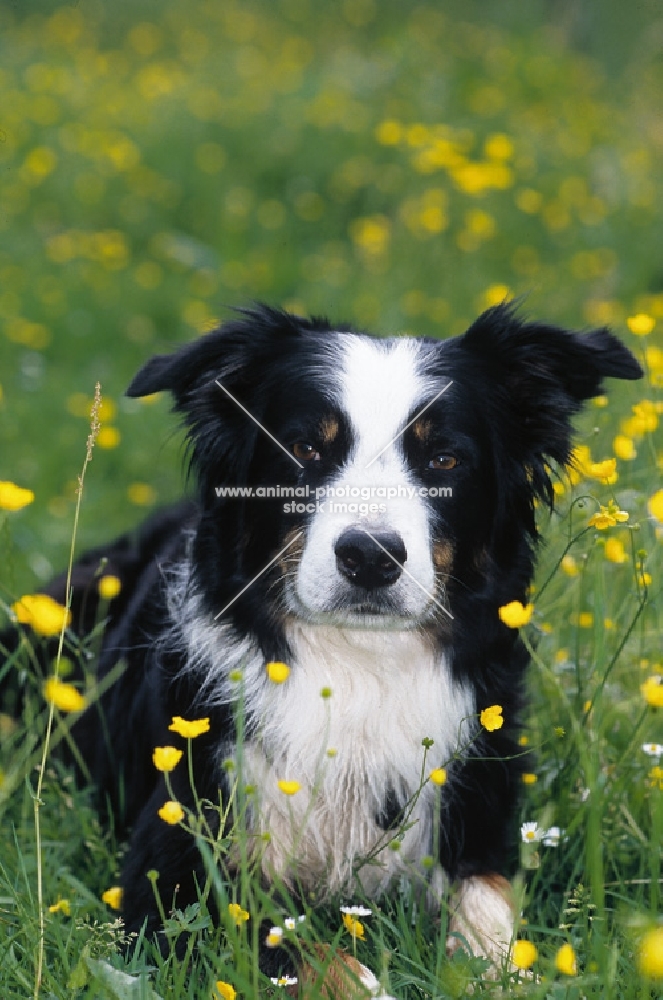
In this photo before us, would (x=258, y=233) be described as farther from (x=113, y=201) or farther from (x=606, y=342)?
(x=606, y=342)

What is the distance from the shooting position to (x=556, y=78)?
1008 cm

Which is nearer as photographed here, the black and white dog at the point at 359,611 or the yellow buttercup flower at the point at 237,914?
the yellow buttercup flower at the point at 237,914

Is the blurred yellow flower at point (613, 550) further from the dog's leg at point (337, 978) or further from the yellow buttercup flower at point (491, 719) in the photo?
the dog's leg at point (337, 978)

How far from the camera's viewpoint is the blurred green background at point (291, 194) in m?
6.09

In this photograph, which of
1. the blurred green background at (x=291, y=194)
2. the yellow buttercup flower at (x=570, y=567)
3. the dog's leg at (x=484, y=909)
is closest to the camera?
the dog's leg at (x=484, y=909)

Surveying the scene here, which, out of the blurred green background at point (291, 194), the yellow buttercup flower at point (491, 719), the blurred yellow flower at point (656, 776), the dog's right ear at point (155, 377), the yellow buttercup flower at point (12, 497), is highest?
the blurred green background at point (291, 194)

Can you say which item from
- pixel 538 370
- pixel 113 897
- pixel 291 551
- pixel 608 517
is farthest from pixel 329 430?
pixel 113 897

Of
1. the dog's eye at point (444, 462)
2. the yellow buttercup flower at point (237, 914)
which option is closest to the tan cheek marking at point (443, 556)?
the dog's eye at point (444, 462)

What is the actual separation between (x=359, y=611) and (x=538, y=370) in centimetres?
79

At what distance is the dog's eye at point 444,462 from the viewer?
2.59m

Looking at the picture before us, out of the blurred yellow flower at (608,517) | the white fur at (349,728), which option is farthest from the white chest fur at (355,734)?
the blurred yellow flower at (608,517)

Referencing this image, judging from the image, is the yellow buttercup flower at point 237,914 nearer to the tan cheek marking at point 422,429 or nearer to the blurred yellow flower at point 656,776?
the blurred yellow flower at point 656,776

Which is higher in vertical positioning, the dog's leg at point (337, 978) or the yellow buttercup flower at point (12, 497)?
the yellow buttercup flower at point (12, 497)

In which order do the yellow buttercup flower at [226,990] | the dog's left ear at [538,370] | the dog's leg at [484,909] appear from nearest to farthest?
the yellow buttercup flower at [226,990], the dog's leg at [484,909], the dog's left ear at [538,370]
